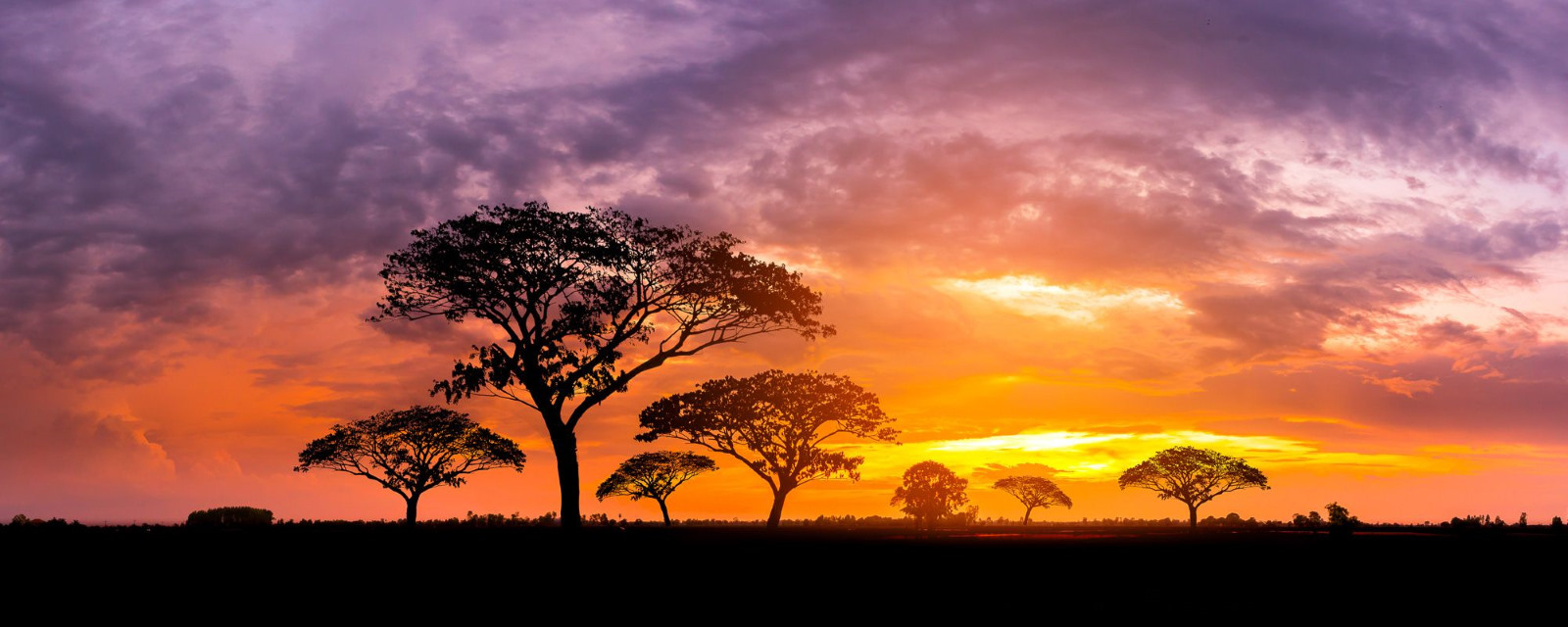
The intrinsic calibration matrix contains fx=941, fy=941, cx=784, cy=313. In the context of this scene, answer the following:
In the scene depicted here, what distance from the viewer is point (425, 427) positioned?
86625 millimetres

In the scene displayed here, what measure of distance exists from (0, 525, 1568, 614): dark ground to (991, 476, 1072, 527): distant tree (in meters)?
126

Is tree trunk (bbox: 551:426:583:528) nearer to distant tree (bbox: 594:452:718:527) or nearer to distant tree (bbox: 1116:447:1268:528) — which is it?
distant tree (bbox: 594:452:718:527)

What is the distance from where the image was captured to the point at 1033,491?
157 meters

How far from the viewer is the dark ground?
16391 millimetres

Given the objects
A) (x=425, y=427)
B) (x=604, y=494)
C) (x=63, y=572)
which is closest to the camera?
(x=63, y=572)

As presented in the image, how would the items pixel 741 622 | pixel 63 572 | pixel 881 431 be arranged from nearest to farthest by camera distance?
1. pixel 741 622
2. pixel 63 572
3. pixel 881 431

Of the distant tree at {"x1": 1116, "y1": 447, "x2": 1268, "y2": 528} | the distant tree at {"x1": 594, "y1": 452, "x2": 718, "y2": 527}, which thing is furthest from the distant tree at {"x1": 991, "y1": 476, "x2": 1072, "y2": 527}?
the distant tree at {"x1": 594, "y1": 452, "x2": 718, "y2": 527}

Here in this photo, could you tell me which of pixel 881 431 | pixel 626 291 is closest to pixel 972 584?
pixel 626 291

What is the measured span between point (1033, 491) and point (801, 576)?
470 ft

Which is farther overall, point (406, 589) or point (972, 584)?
point (972, 584)

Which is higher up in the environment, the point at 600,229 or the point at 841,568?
the point at 600,229

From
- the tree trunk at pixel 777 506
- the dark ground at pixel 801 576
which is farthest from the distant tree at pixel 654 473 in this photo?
the dark ground at pixel 801 576

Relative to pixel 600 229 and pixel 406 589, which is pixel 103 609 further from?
pixel 600 229

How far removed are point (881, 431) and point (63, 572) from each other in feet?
209
